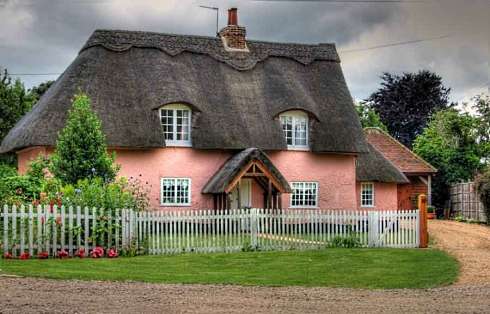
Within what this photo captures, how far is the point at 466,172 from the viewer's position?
45.0m

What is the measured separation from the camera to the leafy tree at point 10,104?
41.2 meters

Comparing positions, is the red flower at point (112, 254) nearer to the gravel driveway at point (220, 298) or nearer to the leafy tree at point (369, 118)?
the gravel driveway at point (220, 298)

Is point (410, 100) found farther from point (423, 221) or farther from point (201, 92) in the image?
point (423, 221)

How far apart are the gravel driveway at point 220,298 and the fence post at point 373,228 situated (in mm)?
7456

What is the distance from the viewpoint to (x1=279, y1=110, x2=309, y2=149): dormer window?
32.5 m

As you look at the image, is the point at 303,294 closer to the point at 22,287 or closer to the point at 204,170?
the point at 22,287

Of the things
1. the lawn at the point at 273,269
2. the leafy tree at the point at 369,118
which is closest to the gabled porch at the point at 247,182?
the lawn at the point at 273,269

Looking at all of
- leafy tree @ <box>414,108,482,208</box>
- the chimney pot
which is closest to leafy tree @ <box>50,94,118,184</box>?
the chimney pot

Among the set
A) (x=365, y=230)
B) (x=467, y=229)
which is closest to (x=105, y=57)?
(x=365, y=230)

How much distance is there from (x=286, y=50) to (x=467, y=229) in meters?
11.7

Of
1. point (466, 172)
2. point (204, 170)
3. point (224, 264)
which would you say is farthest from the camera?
point (466, 172)

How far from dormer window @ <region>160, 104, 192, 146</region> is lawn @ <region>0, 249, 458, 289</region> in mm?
11114

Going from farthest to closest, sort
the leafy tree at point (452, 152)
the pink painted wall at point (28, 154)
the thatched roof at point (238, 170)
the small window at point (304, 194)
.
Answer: the leafy tree at point (452, 152) → the small window at point (304, 194) → the thatched roof at point (238, 170) → the pink painted wall at point (28, 154)

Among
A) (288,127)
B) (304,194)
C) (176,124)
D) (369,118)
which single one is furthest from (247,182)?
(369,118)
